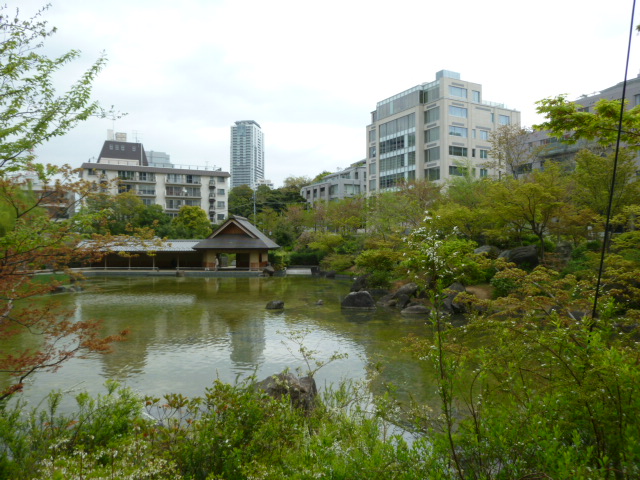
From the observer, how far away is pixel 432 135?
3956 centimetres

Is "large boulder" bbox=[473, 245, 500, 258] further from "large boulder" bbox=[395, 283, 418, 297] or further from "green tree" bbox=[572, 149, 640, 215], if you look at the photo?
"green tree" bbox=[572, 149, 640, 215]

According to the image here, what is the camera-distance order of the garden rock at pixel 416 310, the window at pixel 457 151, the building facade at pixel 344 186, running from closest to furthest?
the garden rock at pixel 416 310
the window at pixel 457 151
the building facade at pixel 344 186

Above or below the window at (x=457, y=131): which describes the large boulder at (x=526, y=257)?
below

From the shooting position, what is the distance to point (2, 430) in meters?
4.00

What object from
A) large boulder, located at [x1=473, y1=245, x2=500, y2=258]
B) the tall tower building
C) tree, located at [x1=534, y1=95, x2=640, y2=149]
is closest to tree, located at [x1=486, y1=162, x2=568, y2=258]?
large boulder, located at [x1=473, y1=245, x2=500, y2=258]

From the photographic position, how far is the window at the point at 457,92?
39031mm

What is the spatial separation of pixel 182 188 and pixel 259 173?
221 ft

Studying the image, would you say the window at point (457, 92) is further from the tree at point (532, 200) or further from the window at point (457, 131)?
the tree at point (532, 200)

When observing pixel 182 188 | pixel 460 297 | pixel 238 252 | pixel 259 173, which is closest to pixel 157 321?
pixel 460 297

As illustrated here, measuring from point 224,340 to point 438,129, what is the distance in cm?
3288

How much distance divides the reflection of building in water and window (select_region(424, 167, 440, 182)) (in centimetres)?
2835

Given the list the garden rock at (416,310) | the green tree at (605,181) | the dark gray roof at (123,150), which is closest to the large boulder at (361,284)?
the garden rock at (416,310)

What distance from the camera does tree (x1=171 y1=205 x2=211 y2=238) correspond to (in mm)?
39688

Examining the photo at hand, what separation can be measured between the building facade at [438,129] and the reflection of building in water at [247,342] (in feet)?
89.2
